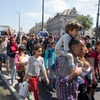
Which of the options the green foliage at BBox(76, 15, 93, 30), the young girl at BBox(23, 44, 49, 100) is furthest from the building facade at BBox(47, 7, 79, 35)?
the young girl at BBox(23, 44, 49, 100)

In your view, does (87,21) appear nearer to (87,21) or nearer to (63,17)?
(87,21)

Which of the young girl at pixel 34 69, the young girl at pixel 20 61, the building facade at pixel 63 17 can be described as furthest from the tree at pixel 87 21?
the young girl at pixel 34 69

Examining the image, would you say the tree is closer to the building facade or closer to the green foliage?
the green foliage

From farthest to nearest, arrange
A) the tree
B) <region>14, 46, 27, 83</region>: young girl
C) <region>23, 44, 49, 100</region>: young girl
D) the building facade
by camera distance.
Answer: the building facade
the tree
<region>14, 46, 27, 83</region>: young girl
<region>23, 44, 49, 100</region>: young girl

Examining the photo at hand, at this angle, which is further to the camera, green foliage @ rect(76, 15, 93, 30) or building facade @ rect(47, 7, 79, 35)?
building facade @ rect(47, 7, 79, 35)

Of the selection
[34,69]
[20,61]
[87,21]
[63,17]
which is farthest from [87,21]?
[34,69]

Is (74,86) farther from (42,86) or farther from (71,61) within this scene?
(42,86)

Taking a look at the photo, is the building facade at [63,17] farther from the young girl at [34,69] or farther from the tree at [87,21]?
the young girl at [34,69]

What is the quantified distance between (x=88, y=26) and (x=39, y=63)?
245 ft

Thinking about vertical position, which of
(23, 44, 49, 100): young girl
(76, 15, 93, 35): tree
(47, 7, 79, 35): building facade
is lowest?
(23, 44, 49, 100): young girl

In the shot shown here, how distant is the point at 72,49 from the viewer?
2.85 meters

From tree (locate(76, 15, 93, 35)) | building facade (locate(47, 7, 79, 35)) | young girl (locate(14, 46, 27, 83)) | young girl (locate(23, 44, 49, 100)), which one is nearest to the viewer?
young girl (locate(23, 44, 49, 100))

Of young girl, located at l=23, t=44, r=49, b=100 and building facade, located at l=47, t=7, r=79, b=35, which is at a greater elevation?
building facade, located at l=47, t=7, r=79, b=35

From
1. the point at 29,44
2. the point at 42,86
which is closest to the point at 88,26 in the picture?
the point at 29,44
